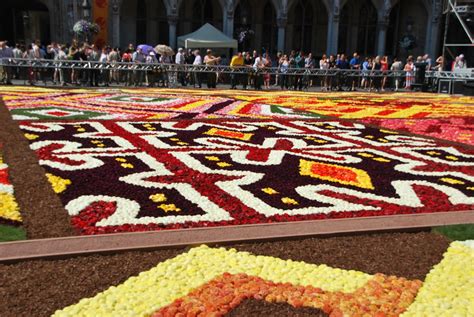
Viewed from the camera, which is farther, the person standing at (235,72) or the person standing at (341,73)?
the person standing at (341,73)

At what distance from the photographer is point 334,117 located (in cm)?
983

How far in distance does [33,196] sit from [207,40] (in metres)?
19.1

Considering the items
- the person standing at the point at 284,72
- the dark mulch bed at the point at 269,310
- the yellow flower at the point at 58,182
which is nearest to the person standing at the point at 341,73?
the person standing at the point at 284,72

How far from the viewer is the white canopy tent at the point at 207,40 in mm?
22062

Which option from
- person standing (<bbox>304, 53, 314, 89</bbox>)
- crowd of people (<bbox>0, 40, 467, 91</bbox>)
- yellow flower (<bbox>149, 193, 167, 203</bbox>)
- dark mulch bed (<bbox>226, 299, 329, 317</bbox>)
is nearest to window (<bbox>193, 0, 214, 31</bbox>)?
crowd of people (<bbox>0, 40, 467, 91</bbox>)

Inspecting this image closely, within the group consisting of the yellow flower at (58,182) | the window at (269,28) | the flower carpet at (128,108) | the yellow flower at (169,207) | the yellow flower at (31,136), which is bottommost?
the yellow flower at (169,207)

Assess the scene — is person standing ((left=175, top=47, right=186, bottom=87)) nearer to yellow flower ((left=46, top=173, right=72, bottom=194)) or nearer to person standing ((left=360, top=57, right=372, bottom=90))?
person standing ((left=360, top=57, right=372, bottom=90))

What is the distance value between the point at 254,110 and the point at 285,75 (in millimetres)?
8886

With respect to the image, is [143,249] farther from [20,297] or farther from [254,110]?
[254,110]

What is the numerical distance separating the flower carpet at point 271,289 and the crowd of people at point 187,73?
1484 centimetres

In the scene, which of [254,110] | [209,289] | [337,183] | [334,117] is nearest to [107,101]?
[254,110]

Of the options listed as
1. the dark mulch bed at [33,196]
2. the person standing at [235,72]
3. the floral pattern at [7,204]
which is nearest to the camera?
the dark mulch bed at [33,196]

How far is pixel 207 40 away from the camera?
884 inches

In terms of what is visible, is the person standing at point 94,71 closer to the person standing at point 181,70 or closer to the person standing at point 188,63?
the person standing at point 181,70
